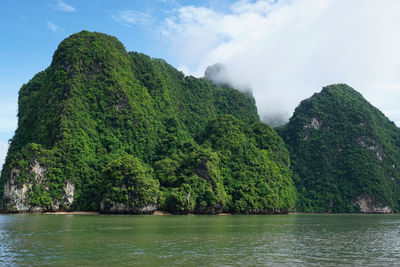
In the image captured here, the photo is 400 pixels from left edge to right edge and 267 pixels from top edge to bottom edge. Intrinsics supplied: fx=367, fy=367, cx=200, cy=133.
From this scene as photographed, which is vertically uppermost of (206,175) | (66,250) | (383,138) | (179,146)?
(383,138)

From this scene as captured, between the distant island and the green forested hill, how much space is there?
281 mm

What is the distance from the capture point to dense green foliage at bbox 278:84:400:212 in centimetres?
11981

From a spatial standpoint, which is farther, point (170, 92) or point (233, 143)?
point (170, 92)

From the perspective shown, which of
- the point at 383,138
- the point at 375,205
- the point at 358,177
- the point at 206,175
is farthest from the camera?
the point at 383,138

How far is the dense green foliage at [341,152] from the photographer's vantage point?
120m

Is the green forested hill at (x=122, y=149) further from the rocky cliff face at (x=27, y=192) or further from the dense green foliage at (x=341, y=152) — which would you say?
the dense green foliage at (x=341, y=152)

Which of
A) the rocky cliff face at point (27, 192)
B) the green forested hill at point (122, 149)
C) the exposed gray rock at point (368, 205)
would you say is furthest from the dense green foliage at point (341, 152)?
the rocky cliff face at point (27, 192)

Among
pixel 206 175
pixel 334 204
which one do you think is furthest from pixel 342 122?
pixel 206 175

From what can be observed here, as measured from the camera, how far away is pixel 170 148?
98.9m

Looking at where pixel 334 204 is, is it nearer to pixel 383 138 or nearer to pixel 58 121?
pixel 383 138

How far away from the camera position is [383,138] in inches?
5531

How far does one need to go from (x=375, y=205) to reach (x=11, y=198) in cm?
10248

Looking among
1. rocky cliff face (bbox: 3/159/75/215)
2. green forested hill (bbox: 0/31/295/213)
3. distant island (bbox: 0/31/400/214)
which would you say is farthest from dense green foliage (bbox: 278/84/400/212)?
rocky cliff face (bbox: 3/159/75/215)

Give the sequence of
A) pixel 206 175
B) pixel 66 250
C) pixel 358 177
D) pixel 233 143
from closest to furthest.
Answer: pixel 66 250 < pixel 206 175 < pixel 233 143 < pixel 358 177
